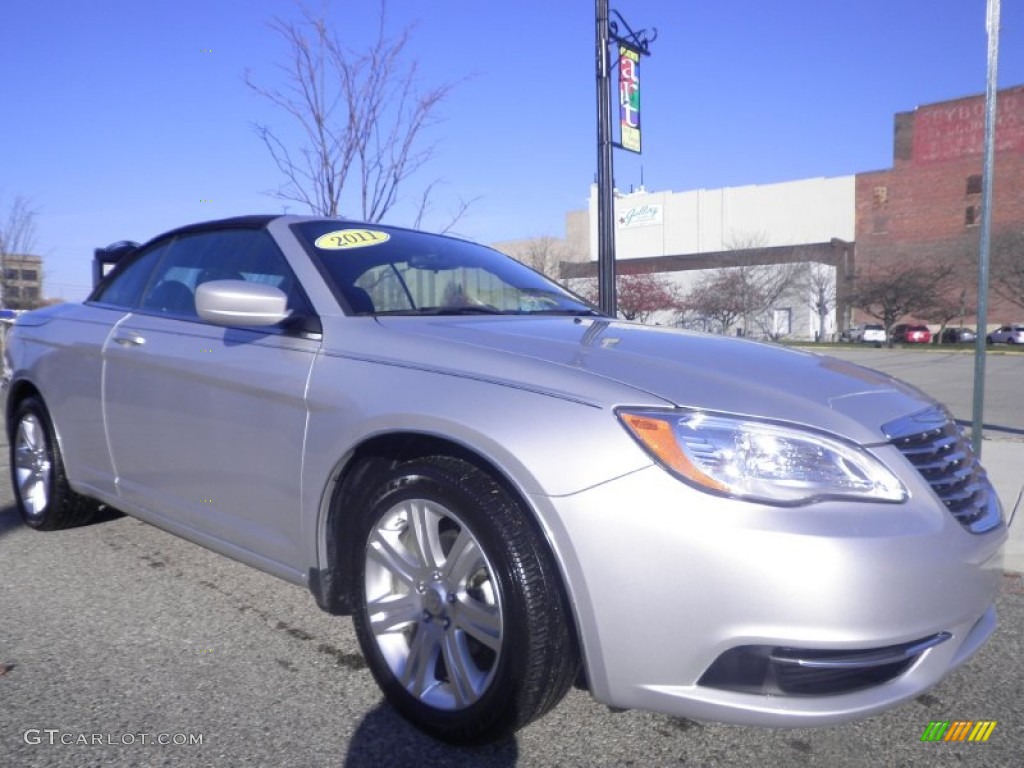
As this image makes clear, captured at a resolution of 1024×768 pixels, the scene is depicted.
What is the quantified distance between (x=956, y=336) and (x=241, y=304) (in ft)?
184

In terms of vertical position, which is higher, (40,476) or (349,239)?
(349,239)

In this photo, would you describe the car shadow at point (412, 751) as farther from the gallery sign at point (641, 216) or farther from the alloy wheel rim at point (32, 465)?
the gallery sign at point (641, 216)

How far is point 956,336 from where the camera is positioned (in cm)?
5144

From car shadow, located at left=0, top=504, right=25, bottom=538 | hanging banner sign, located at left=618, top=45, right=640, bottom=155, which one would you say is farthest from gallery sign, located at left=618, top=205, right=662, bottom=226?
car shadow, located at left=0, top=504, right=25, bottom=538

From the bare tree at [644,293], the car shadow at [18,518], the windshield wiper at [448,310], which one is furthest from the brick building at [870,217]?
the windshield wiper at [448,310]

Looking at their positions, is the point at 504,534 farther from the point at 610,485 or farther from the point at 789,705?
the point at 789,705

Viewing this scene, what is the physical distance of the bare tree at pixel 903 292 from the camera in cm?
4631

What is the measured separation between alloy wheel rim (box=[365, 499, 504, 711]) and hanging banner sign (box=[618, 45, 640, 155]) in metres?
5.97

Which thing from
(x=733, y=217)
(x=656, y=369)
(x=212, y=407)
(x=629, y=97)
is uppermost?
(x=733, y=217)

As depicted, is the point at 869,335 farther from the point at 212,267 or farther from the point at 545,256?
the point at 212,267

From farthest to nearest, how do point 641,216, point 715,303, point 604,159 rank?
point 641,216 → point 715,303 → point 604,159

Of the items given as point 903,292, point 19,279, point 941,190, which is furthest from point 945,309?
point 19,279

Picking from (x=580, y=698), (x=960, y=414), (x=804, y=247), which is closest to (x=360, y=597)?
(x=580, y=698)

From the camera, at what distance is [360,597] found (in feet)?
8.53
